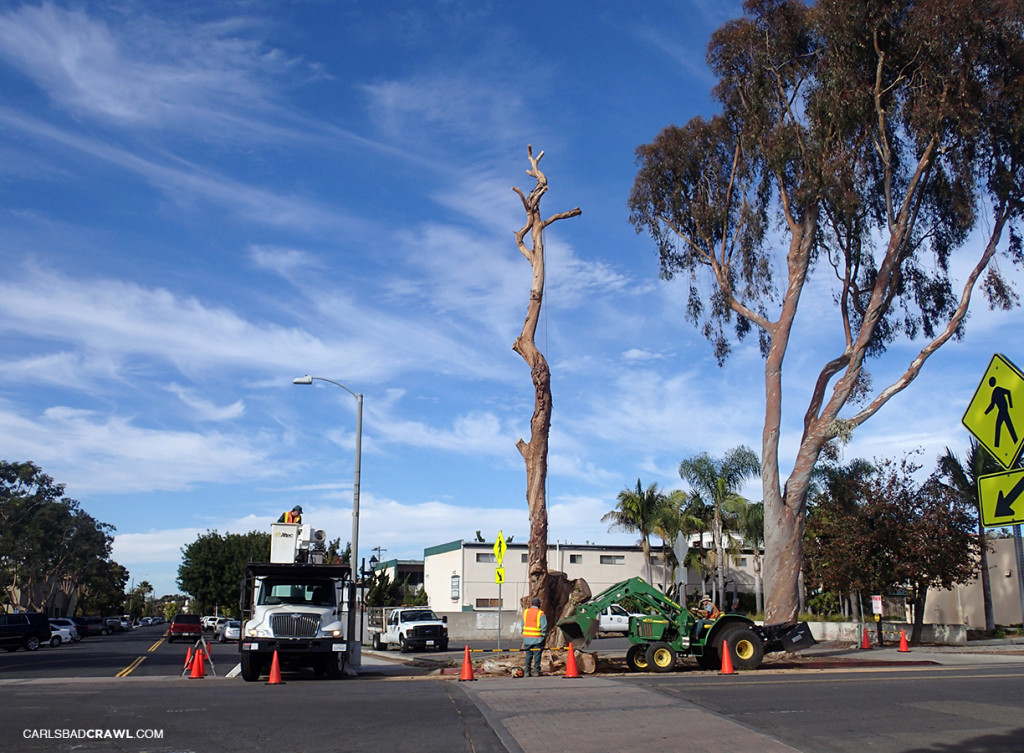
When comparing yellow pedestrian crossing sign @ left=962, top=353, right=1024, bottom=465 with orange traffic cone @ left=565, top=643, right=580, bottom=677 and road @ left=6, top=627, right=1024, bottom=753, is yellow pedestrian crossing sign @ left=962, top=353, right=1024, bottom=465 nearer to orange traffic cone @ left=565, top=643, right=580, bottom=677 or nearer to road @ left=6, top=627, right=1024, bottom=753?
road @ left=6, top=627, right=1024, bottom=753

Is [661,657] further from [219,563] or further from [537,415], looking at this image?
[219,563]

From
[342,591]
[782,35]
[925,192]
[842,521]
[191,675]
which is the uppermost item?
[782,35]

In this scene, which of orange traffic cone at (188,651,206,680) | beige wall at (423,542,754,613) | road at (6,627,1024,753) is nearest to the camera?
road at (6,627,1024,753)

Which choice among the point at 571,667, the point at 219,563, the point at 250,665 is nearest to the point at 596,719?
the point at 571,667

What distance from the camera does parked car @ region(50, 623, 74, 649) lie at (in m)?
47.4

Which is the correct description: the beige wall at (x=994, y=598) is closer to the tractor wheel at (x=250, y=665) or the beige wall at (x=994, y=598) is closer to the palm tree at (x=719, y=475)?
the palm tree at (x=719, y=475)

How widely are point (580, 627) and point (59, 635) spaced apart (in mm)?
39569

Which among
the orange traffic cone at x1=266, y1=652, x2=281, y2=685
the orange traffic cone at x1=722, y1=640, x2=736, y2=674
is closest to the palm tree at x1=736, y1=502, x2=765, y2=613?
the orange traffic cone at x1=722, y1=640, x2=736, y2=674

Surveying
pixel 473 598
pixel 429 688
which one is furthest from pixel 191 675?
pixel 473 598

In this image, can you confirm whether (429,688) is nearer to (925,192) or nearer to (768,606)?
(768,606)

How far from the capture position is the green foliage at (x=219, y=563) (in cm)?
7319

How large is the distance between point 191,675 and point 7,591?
68449 mm

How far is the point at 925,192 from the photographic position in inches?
1169

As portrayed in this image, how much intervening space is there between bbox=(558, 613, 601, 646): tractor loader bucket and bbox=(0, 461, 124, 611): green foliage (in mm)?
60162
